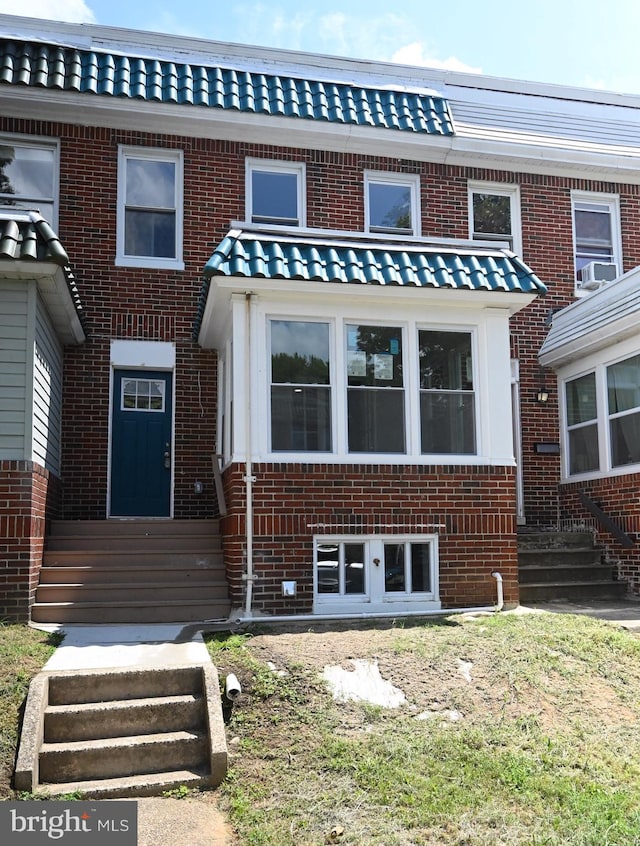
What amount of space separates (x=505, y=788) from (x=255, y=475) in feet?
14.4

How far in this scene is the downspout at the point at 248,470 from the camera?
805cm

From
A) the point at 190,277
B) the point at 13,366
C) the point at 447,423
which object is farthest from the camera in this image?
the point at 190,277

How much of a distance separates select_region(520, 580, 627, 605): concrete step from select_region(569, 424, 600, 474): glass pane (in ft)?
5.72

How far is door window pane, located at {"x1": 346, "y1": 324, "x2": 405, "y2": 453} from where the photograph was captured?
878 cm

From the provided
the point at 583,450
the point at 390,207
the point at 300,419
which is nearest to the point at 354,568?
the point at 300,419

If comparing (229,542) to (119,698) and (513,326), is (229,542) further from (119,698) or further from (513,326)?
(513,326)

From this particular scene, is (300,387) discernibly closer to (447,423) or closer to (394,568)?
(447,423)

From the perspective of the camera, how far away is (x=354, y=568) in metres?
8.59

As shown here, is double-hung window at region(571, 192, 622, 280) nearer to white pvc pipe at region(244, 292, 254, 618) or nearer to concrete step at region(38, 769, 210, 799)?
white pvc pipe at region(244, 292, 254, 618)

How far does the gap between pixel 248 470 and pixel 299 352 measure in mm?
1435

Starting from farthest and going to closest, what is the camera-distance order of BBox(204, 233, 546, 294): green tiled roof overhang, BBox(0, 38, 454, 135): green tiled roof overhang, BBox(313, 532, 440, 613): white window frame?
1. BBox(0, 38, 454, 135): green tiled roof overhang
2. BBox(313, 532, 440, 613): white window frame
3. BBox(204, 233, 546, 294): green tiled roof overhang

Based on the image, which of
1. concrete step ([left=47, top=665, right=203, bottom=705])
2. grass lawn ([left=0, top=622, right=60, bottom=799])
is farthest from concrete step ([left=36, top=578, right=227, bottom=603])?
concrete step ([left=47, top=665, right=203, bottom=705])

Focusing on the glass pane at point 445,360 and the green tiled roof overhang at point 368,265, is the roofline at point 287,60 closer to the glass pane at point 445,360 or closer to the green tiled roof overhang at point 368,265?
the green tiled roof overhang at point 368,265
